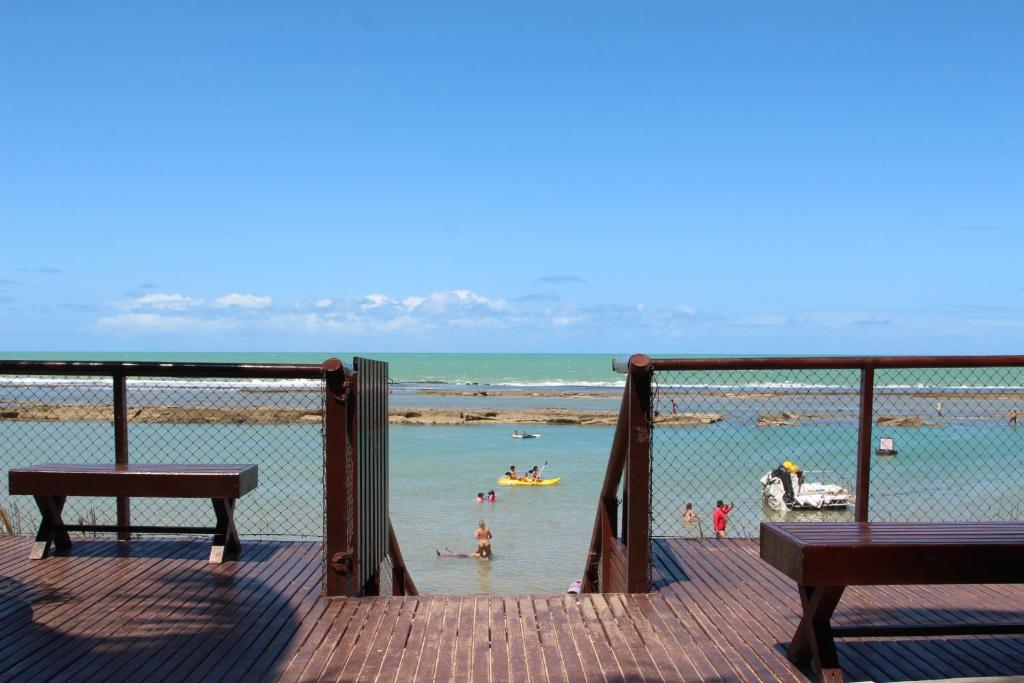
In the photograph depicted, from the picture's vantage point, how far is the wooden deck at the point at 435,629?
3.69m

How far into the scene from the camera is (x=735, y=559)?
18.4ft

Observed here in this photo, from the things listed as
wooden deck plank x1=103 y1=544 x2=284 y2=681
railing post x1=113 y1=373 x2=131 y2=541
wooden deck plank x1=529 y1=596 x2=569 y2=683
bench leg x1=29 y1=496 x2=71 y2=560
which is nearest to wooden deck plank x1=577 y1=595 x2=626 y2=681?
wooden deck plank x1=529 y1=596 x2=569 y2=683

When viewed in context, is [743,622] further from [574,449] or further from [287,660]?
[574,449]

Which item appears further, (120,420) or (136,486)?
(120,420)

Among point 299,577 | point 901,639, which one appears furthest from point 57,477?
point 901,639

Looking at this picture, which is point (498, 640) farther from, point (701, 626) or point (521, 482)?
point (521, 482)

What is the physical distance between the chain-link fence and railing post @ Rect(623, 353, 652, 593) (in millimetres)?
135

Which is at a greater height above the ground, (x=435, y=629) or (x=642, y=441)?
(x=642, y=441)

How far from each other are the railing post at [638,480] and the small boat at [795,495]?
11.1m

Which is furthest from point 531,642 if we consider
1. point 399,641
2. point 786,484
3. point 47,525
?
point 786,484

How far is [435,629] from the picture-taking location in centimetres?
422

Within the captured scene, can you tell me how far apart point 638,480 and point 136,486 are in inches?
121

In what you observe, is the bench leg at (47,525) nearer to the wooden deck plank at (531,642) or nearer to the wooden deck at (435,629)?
the wooden deck at (435,629)

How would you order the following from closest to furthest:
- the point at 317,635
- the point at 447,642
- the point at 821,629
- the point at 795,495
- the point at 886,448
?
1. the point at 821,629
2. the point at 447,642
3. the point at 317,635
4. the point at 795,495
5. the point at 886,448
